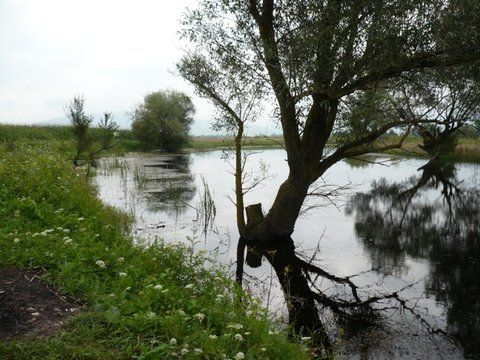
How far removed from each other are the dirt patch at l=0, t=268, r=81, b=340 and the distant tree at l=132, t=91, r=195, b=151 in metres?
59.9

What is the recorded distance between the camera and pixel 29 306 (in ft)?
16.8

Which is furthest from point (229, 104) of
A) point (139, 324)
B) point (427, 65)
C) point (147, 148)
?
point (147, 148)

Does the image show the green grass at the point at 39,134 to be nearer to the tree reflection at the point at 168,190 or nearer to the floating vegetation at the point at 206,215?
the tree reflection at the point at 168,190

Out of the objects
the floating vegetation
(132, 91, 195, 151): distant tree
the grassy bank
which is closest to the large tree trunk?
the floating vegetation

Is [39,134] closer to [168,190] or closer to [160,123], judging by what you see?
[160,123]

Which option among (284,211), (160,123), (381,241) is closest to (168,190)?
(284,211)

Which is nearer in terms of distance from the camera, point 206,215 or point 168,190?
point 206,215

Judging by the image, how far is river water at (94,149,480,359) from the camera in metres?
8.41

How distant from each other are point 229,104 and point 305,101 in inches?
123

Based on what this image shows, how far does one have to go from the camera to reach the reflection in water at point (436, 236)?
995 cm

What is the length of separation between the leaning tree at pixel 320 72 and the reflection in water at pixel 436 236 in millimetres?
2482

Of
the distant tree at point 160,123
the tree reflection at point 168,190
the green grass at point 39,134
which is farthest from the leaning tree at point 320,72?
the distant tree at point 160,123

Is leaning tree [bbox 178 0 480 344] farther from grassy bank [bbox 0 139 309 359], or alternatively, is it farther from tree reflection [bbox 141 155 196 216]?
tree reflection [bbox 141 155 196 216]

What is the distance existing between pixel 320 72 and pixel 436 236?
9671 millimetres
